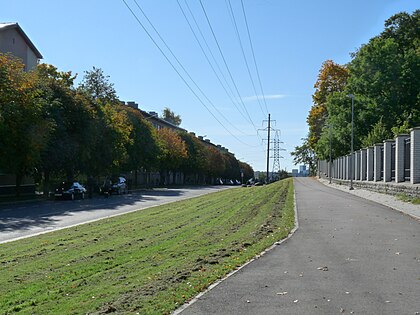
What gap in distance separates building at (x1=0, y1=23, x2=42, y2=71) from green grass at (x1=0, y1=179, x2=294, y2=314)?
47.1 m

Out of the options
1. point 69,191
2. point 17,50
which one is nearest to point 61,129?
point 69,191

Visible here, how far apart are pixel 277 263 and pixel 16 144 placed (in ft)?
109

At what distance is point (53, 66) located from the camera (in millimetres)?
71688

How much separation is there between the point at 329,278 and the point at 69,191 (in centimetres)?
4158

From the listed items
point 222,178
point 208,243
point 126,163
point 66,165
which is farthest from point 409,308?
point 222,178

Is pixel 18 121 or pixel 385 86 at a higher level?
pixel 385 86

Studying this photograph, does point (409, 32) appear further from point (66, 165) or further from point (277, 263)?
point (277, 263)

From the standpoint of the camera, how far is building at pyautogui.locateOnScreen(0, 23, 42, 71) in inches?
2512

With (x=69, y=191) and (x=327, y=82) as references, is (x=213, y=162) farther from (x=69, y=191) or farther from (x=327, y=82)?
(x=69, y=191)

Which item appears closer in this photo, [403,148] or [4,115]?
[403,148]

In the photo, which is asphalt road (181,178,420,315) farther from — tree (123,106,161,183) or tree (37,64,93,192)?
tree (123,106,161,183)

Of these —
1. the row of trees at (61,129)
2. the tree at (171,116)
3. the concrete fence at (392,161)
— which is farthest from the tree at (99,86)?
the tree at (171,116)

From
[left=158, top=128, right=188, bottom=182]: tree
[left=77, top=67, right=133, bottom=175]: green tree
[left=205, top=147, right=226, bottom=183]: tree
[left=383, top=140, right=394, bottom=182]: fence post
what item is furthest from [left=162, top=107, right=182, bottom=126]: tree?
[left=383, top=140, right=394, bottom=182]: fence post

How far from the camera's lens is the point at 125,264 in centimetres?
1245
